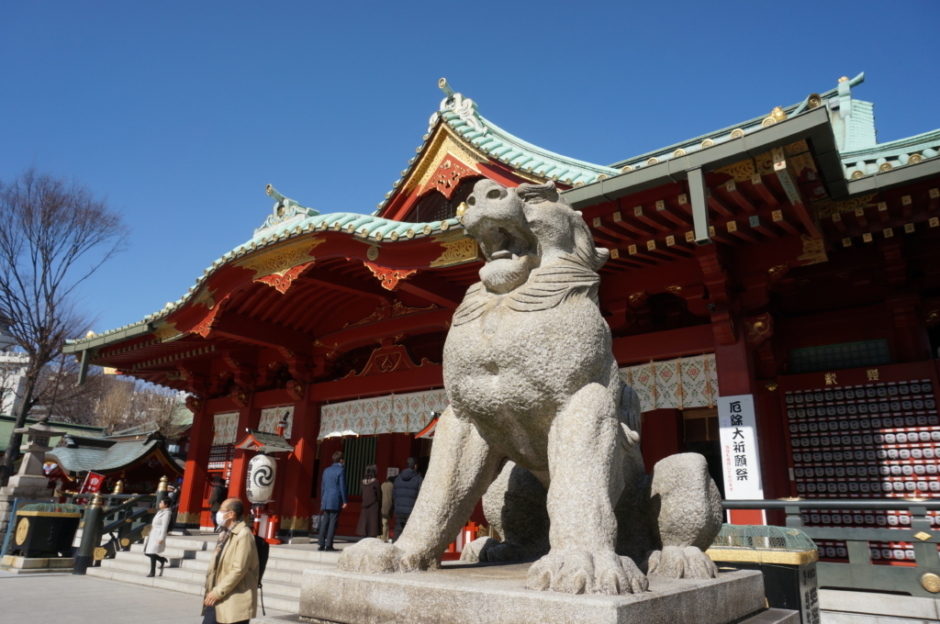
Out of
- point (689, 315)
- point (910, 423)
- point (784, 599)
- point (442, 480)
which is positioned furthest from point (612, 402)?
point (689, 315)

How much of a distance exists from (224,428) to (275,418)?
1.88m

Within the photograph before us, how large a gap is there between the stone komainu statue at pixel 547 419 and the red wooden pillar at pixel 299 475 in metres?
8.12

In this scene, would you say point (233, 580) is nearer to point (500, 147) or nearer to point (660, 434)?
point (660, 434)

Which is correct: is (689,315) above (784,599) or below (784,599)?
above

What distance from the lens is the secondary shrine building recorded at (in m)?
5.12

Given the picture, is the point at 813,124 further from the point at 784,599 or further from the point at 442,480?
the point at 442,480

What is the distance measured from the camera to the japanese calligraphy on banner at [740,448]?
5.62 metres

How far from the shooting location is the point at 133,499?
385 inches

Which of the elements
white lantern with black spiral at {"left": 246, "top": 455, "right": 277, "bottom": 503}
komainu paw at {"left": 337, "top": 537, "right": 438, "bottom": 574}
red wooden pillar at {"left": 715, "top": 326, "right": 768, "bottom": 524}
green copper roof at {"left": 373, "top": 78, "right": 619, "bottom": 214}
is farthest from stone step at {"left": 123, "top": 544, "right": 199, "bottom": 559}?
komainu paw at {"left": 337, "top": 537, "right": 438, "bottom": 574}

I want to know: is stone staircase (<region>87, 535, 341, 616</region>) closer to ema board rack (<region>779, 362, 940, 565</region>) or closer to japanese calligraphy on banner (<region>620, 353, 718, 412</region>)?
japanese calligraphy on banner (<region>620, 353, 718, 412</region>)

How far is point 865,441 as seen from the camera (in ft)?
20.6

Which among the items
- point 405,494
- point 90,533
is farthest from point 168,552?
point 405,494

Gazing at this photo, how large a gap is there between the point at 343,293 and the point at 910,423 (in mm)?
7407

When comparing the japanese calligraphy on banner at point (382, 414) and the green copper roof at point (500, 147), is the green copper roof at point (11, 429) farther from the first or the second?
the green copper roof at point (500, 147)
